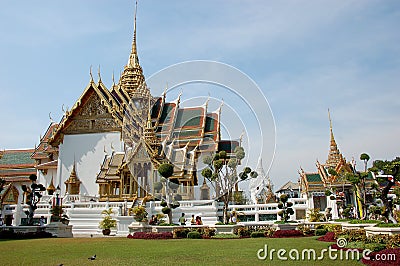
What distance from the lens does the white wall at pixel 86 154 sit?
78.8ft

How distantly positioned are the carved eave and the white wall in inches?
16.2

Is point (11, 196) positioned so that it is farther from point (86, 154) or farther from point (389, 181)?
point (389, 181)

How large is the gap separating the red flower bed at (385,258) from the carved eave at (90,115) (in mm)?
20041

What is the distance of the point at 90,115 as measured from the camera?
987 inches

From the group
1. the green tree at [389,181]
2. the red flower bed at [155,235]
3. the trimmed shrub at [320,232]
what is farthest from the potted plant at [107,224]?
the green tree at [389,181]

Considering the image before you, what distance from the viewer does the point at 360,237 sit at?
7.98 m

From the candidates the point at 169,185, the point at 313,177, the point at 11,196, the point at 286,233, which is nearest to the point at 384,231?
the point at 286,233

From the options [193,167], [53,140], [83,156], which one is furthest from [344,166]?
[53,140]

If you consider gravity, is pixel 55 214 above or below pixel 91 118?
below

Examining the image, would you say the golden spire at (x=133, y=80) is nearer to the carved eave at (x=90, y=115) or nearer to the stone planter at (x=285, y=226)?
the carved eave at (x=90, y=115)

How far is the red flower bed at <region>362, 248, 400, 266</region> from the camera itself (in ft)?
19.0

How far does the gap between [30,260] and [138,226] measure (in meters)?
6.03

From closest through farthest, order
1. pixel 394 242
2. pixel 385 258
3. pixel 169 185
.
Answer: pixel 385 258
pixel 394 242
pixel 169 185

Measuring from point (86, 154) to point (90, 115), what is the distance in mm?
2669
